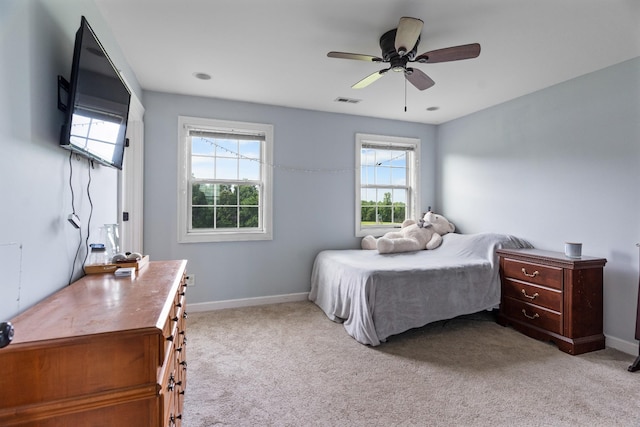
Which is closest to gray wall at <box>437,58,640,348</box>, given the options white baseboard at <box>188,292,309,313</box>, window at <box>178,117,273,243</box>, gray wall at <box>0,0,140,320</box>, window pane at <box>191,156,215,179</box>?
white baseboard at <box>188,292,309,313</box>

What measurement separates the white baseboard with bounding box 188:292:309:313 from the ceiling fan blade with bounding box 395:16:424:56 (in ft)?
9.43

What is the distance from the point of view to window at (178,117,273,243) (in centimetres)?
354

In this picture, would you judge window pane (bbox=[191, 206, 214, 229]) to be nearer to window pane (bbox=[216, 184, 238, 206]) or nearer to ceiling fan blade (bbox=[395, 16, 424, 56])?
window pane (bbox=[216, 184, 238, 206])

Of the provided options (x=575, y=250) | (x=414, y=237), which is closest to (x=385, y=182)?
(x=414, y=237)

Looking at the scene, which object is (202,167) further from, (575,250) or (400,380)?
(575,250)

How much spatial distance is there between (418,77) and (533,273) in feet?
6.75

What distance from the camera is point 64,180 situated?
59.9 inches

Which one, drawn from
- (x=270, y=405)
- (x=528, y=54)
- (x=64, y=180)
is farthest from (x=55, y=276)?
(x=528, y=54)

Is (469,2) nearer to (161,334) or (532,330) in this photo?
(161,334)

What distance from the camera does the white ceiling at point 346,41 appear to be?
1.96 meters

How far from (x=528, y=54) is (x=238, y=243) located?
130 inches

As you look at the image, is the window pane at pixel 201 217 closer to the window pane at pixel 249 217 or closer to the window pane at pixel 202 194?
the window pane at pixel 202 194

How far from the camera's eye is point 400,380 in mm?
2150

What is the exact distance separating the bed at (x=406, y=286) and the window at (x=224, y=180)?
106 centimetres
